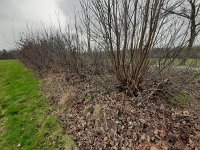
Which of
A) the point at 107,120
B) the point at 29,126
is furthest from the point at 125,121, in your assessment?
the point at 29,126

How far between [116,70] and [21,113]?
3797mm

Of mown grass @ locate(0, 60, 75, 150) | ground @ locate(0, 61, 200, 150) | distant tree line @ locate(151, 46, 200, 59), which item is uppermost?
distant tree line @ locate(151, 46, 200, 59)

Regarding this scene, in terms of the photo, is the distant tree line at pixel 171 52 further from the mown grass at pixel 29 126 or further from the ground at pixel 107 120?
the mown grass at pixel 29 126

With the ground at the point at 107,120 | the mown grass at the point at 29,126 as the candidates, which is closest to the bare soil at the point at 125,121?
the ground at the point at 107,120

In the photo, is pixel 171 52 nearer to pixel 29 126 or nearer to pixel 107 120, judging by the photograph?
pixel 107 120

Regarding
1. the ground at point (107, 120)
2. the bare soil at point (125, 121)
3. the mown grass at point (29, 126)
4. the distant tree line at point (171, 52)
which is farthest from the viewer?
the distant tree line at point (171, 52)

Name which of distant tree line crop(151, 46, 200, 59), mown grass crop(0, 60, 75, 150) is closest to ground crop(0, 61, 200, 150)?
mown grass crop(0, 60, 75, 150)

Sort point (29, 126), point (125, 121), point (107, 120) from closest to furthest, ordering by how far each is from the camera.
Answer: point (125, 121), point (107, 120), point (29, 126)

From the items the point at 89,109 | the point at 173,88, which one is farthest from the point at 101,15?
the point at 173,88

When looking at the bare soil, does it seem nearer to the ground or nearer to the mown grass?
the ground

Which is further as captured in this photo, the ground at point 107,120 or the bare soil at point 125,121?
the ground at point 107,120

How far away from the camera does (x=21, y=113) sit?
8.27 meters

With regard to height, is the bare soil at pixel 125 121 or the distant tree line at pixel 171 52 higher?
the distant tree line at pixel 171 52

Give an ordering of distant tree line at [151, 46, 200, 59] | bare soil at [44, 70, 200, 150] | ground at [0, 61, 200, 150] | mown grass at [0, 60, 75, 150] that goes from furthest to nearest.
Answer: distant tree line at [151, 46, 200, 59], mown grass at [0, 60, 75, 150], ground at [0, 61, 200, 150], bare soil at [44, 70, 200, 150]
